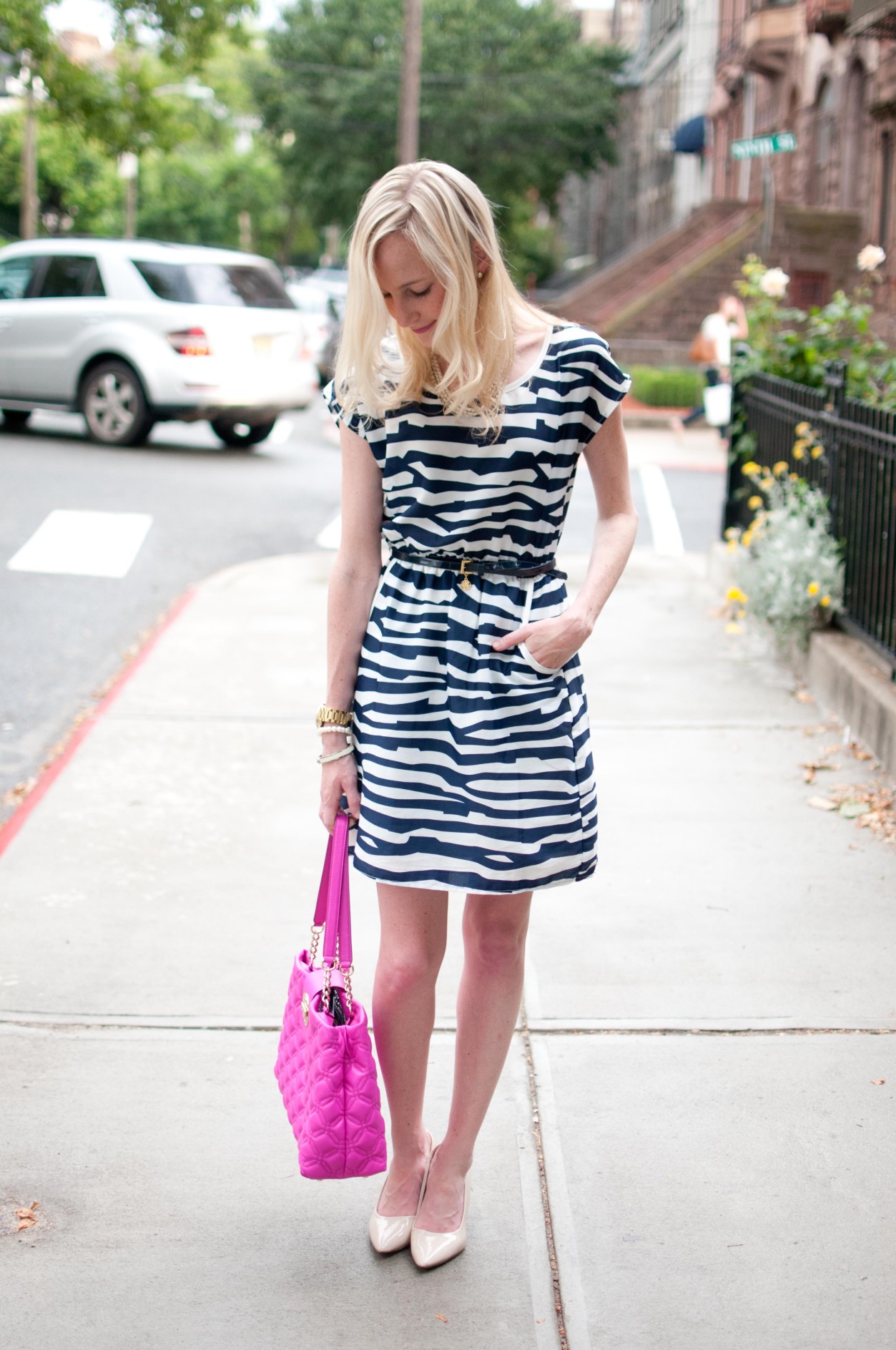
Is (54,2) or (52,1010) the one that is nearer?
(52,1010)

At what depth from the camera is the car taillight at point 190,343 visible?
40.7 feet

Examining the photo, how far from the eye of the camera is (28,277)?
13.3 metres

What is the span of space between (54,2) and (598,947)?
1982 centimetres

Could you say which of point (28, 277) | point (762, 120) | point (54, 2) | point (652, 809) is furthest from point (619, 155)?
point (652, 809)

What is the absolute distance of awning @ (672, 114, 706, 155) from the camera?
35750 millimetres

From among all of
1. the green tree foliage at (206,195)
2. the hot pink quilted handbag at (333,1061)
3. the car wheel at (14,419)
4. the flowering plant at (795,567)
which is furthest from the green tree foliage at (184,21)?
the green tree foliage at (206,195)

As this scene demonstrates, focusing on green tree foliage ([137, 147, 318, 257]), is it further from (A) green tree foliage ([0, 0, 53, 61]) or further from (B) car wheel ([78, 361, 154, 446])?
(B) car wheel ([78, 361, 154, 446])

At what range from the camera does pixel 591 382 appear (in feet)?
7.80

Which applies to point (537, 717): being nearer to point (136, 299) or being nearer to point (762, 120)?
point (136, 299)

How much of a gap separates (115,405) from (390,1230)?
1105cm

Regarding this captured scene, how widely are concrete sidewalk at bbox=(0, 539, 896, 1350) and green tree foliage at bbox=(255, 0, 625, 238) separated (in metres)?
37.0

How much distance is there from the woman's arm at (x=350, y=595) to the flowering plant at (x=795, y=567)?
13.4ft

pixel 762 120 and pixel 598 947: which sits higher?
pixel 762 120

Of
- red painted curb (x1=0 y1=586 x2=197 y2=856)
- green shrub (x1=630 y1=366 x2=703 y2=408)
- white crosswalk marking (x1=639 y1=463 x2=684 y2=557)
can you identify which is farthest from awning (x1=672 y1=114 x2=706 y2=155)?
red painted curb (x1=0 y1=586 x2=197 y2=856)
